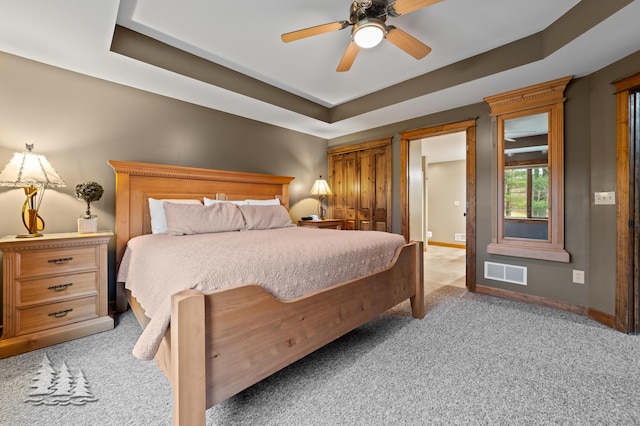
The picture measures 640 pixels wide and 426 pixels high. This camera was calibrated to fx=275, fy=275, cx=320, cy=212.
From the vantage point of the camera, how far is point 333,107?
13.8 feet

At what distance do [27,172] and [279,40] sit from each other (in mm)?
2323

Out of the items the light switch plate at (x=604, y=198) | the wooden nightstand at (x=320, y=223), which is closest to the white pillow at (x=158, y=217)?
the wooden nightstand at (x=320, y=223)

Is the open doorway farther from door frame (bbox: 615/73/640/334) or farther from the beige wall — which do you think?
the beige wall

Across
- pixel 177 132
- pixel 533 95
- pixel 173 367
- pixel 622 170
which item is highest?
pixel 533 95

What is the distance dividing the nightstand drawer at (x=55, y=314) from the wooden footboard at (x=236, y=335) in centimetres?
138

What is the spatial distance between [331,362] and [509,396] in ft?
3.30

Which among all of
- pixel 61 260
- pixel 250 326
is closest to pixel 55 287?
pixel 61 260

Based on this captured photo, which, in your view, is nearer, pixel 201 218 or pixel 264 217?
pixel 201 218

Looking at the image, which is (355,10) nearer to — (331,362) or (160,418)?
(331,362)

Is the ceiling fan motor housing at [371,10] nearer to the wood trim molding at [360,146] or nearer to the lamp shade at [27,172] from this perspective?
the wood trim molding at [360,146]

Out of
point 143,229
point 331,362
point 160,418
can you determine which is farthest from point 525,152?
point 143,229

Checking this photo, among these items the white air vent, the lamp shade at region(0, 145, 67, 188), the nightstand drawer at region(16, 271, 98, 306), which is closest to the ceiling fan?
the lamp shade at region(0, 145, 67, 188)

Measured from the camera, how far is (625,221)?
2.33 metres

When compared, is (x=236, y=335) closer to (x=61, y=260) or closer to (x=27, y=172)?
(x=61, y=260)
